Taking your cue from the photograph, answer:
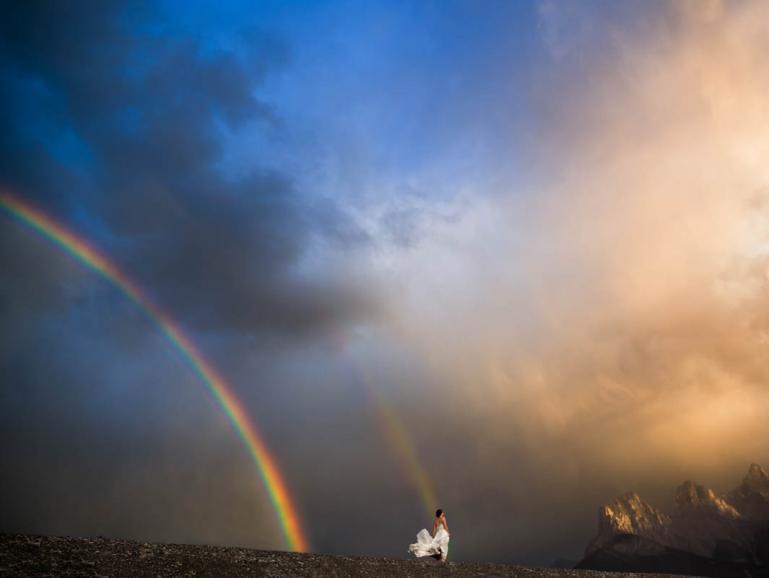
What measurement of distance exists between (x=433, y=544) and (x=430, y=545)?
21 centimetres

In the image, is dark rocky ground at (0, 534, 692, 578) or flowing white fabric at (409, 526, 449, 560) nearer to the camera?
dark rocky ground at (0, 534, 692, 578)

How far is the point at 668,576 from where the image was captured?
31656 millimetres

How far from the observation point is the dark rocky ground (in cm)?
2033

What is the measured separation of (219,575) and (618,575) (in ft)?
75.1

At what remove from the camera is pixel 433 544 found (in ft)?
101

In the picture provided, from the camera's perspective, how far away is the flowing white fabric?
1198 inches

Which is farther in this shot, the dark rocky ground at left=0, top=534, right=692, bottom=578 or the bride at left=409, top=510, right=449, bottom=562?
the bride at left=409, top=510, right=449, bottom=562

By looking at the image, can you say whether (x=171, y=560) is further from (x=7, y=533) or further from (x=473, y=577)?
(x=473, y=577)

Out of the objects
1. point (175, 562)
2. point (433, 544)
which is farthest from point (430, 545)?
point (175, 562)

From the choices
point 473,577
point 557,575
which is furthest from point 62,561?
point 557,575

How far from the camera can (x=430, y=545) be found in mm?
30625

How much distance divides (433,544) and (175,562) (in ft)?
46.7

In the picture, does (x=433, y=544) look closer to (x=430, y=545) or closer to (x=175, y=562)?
(x=430, y=545)

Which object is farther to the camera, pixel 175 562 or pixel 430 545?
pixel 430 545
